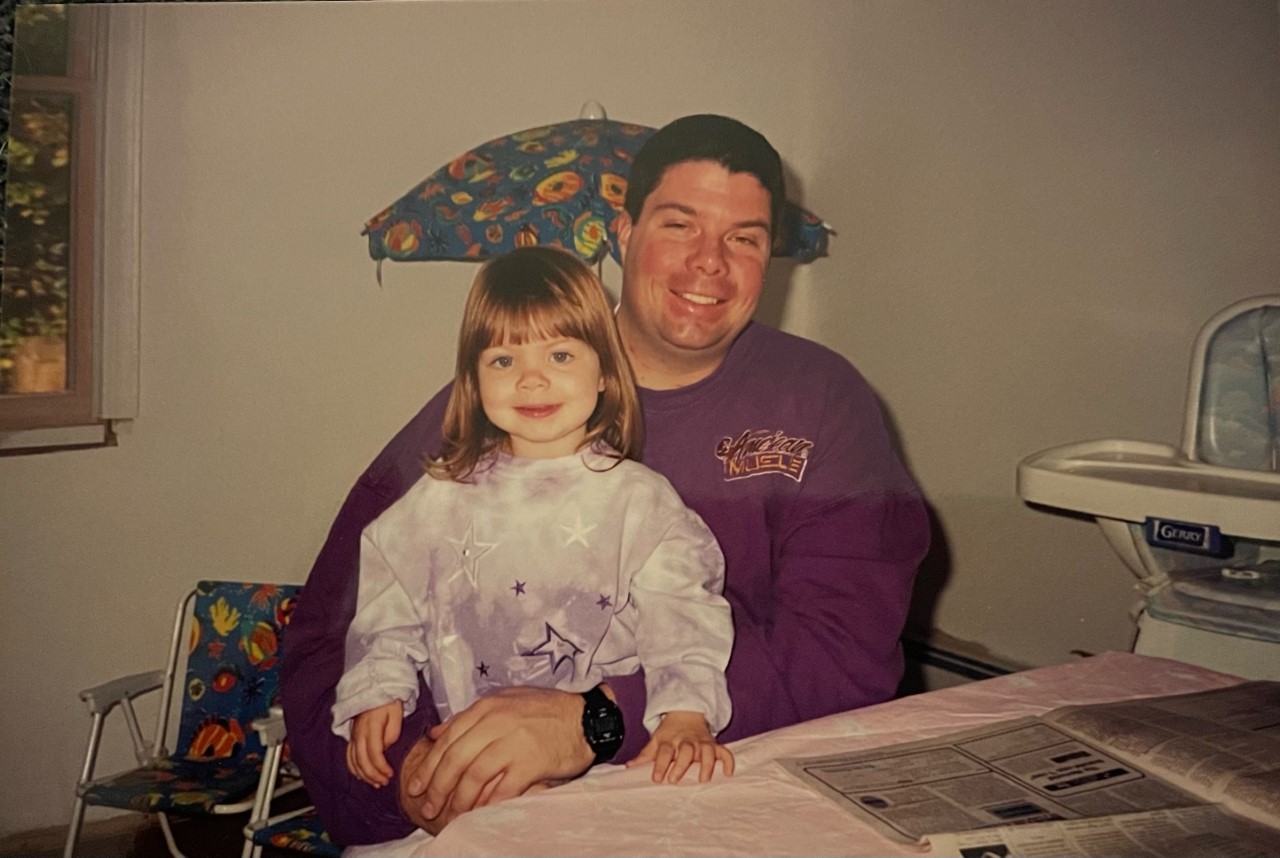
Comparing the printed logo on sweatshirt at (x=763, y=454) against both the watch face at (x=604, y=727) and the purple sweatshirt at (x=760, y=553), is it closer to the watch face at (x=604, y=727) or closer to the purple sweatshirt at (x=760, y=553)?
the purple sweatshirt at (x=760, y=553)

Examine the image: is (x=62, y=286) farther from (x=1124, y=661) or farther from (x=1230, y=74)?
(x=1230, y=74)

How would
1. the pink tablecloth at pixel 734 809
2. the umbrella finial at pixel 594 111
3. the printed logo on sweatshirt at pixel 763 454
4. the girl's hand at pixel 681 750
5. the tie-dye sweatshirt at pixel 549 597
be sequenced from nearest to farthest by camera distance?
the pink tablecloth at pixel 734 809 → the girl's hand at pixel 681 750 → the tie-dye sweatshirt at pixel 549 597 → the printed logo on sweatshirt at pixel 763 454 → the umbrella finial at pixel 594 111

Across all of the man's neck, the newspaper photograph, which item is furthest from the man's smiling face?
the newspaper photograph

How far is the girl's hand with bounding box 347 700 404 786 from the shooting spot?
1.66 metres

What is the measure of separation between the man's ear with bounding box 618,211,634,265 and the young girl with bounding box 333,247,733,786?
78 millimetres

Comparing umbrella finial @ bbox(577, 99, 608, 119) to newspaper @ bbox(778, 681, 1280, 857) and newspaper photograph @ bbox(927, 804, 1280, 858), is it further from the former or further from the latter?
newspaper photograph @ bbox(927, 804, 1280, 858)

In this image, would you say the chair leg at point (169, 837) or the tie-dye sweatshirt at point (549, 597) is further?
the chair leg at point (169, 837)

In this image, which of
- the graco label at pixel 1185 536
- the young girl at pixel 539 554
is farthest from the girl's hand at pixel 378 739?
the graco label at pixel 1185 536

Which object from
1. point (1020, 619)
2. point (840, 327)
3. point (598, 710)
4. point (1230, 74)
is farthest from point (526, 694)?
point (1230, 74)

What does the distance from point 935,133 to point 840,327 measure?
37cm

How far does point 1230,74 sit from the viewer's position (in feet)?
6.44

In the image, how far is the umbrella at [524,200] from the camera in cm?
177

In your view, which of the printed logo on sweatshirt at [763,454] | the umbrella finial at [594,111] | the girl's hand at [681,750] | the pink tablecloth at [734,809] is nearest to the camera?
the pink tablecloth at [734,809]

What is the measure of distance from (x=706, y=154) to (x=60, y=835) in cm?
146
